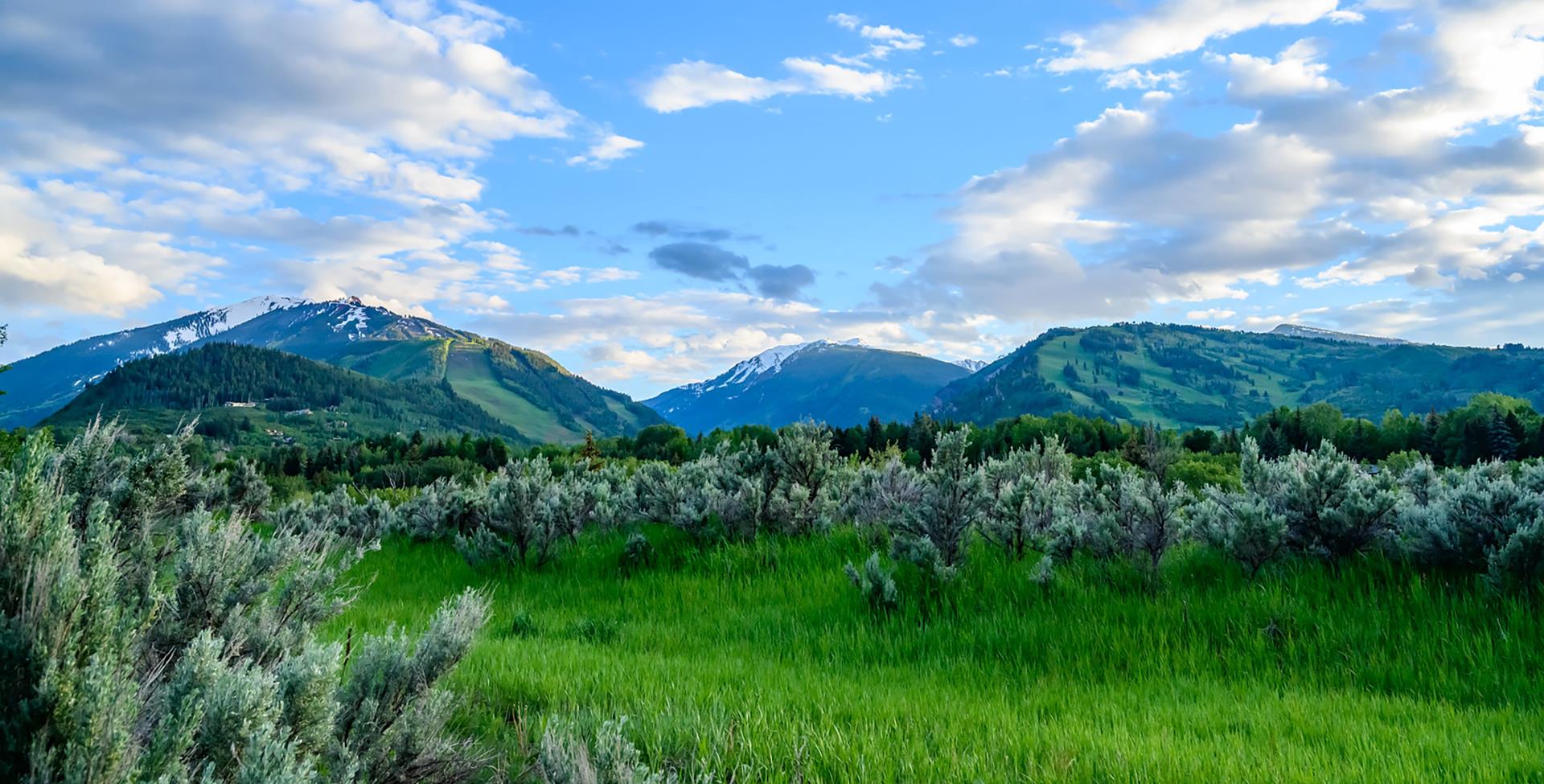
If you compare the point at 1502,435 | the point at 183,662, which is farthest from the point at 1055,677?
the point at 1502,435

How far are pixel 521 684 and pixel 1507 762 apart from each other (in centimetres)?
564

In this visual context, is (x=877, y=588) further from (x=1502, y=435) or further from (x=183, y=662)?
(x=1502, y=435)

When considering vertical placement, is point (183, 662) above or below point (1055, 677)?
above

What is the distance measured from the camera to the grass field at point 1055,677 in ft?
13.3

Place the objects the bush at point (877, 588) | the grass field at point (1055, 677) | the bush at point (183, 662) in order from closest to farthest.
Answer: the bush at point (183, 662), the grass field at point (1055, 677), the bush at point (877, 588)

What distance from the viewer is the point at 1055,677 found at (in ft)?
18.4

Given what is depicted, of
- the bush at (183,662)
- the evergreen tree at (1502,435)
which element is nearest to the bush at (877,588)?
the bush at (183,662)

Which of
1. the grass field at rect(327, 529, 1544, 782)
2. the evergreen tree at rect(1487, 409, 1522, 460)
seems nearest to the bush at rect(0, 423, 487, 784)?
the grass field at rect(327, 529, 1544, 782)

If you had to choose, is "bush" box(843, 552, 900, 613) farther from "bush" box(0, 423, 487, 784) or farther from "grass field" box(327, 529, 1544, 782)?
"bush" box(0, 423, 487, 784)

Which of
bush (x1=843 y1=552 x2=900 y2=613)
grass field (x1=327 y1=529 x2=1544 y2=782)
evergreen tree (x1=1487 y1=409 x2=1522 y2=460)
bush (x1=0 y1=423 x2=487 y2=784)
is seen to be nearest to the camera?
bush (x1=0 y1=423 x2=487 y2=784)

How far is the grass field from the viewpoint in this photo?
4062mm

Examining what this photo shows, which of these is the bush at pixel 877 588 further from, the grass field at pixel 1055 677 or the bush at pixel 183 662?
the bush at pixel 183 662

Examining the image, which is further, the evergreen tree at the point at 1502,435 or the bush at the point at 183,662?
the evergreen tree at the point at 1502,435

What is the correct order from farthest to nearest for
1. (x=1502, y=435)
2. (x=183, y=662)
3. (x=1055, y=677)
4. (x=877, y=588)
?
1. (x=1502, y=435)
2. (x=877, y=588)
3. (x=1055, y=677)
4. (x=183, y=662)
